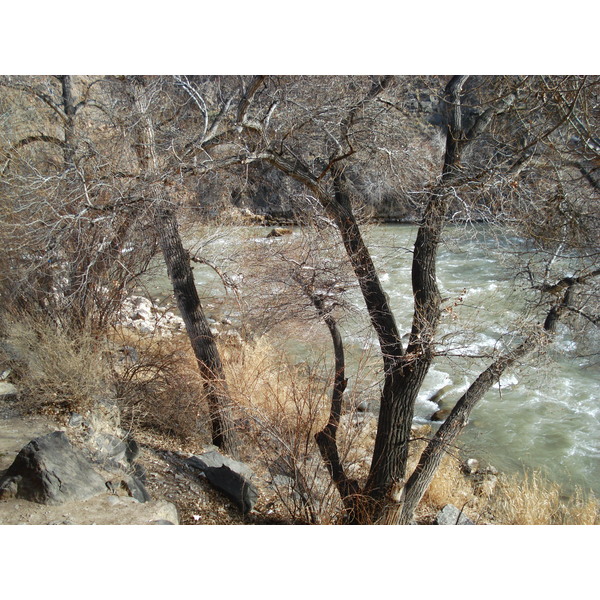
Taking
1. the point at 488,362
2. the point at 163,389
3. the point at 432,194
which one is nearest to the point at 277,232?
the point at 163,389

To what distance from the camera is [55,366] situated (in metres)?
3.16

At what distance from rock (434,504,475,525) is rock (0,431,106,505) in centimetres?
215

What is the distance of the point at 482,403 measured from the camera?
14.1 feet

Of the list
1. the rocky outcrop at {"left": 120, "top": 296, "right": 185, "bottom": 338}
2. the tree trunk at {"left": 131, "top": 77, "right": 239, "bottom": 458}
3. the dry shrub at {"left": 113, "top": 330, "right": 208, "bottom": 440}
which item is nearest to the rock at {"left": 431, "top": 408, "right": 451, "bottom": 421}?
the tree trunk at {"left": 131, "top": 77, "right": 239, "bottom": 458}

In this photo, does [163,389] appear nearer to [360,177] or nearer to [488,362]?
[360,177]

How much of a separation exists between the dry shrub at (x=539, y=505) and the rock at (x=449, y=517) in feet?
0.81

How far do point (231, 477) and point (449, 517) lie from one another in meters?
1.48

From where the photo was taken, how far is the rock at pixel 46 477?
7.34 feet

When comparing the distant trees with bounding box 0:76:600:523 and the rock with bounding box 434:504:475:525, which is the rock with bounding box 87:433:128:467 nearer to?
the distant trees with bounding box 0:76:600:523

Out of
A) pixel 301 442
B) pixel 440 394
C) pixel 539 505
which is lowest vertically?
pixel 539 505

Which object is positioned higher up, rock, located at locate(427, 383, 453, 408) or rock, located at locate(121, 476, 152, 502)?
rock, located at locate(427, 383, 453, 408)

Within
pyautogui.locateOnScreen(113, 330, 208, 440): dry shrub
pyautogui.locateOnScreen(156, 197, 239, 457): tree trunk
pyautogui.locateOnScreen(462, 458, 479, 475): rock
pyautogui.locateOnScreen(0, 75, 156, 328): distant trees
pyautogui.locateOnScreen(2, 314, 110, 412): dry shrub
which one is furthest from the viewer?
pyautogui.locateOnScreen(462, 458, 479, 475): rock

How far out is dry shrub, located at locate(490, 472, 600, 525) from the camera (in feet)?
10.5
